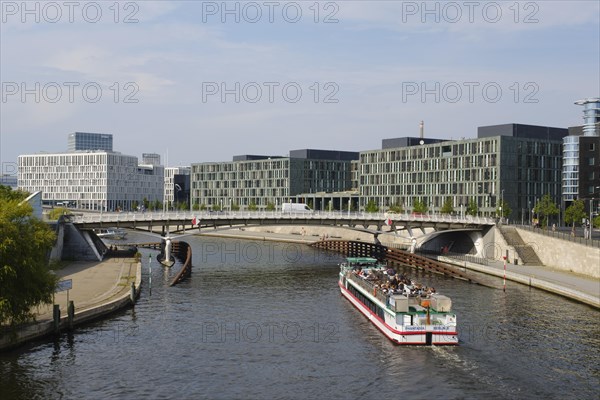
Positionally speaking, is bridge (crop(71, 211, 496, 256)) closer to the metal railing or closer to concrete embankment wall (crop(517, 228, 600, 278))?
the metal railing

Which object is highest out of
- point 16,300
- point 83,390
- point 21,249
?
point 21,249

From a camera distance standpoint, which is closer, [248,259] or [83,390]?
[83,390]

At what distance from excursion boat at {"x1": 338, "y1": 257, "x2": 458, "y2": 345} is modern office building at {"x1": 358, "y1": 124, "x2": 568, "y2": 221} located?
3245 inches

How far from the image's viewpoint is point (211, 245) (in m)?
147

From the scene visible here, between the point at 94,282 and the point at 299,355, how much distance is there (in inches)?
1353

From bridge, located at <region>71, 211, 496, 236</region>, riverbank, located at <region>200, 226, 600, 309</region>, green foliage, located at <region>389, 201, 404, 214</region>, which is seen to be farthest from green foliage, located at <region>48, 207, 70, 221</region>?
green foliage, located at <region>389, 201, 404, 214</region>

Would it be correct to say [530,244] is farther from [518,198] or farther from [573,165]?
[573,165]

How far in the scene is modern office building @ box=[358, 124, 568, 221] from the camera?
144 m

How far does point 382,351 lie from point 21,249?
2543cm

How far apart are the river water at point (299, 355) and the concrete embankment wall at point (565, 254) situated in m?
12.6

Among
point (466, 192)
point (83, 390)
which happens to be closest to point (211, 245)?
point (466, 192)

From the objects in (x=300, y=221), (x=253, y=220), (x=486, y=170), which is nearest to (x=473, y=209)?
(x=486, y=170)

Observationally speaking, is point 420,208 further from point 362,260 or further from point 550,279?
point 550,279

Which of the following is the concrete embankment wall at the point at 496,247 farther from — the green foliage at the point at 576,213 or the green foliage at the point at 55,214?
the green foliage at the point at 55,214
